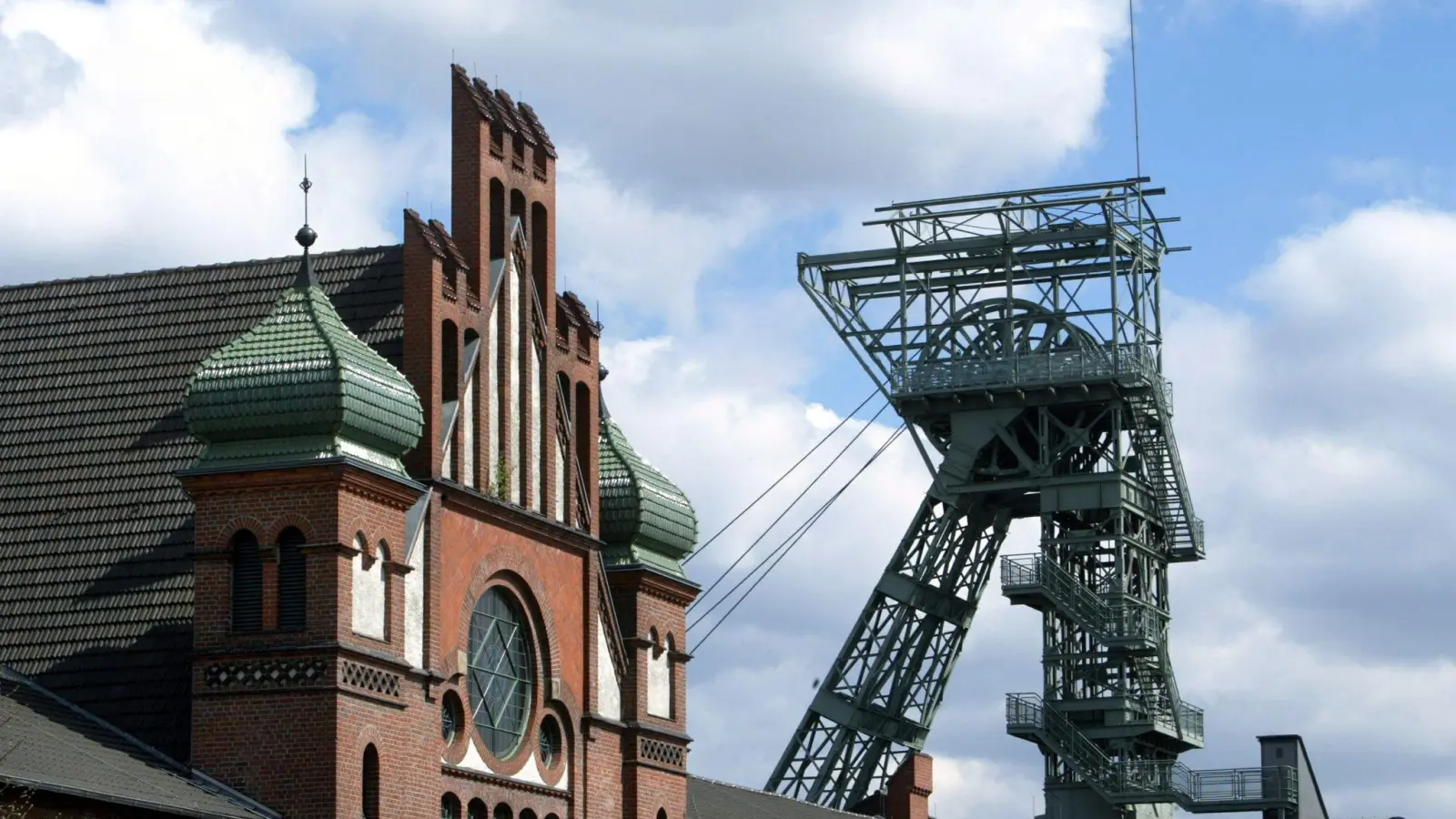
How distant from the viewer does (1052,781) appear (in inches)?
3258

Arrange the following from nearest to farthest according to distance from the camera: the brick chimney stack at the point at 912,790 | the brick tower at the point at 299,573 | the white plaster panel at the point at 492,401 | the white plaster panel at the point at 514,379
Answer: the brick tower at the point at 299,573, the white plaster panel at the point at 492,401, the white plaster panel at the point at 514,379, the brick chimney stack at the point at 912,790

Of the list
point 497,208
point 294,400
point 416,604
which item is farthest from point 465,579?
point 497,208

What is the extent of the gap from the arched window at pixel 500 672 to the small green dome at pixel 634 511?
161 inches

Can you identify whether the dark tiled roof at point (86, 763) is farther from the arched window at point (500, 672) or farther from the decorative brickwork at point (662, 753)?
the decorative brickwork at point (662, 753)

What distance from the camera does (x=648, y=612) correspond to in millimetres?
51000

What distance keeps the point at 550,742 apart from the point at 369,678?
677cm

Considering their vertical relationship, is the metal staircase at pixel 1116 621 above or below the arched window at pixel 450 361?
above

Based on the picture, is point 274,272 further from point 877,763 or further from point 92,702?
point 877,763

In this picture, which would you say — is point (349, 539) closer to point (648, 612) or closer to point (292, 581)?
point (292, 581)

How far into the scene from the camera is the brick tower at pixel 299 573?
40.8m

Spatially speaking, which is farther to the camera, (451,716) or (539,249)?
(539,249)

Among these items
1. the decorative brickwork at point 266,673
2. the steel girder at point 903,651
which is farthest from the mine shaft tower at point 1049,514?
the decorative brickwork at point 266,673

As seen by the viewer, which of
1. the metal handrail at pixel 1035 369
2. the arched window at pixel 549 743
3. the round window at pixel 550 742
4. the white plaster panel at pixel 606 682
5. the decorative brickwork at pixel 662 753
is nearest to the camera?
the arched window at pixel 549 743

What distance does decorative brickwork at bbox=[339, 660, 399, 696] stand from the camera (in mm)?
41000
